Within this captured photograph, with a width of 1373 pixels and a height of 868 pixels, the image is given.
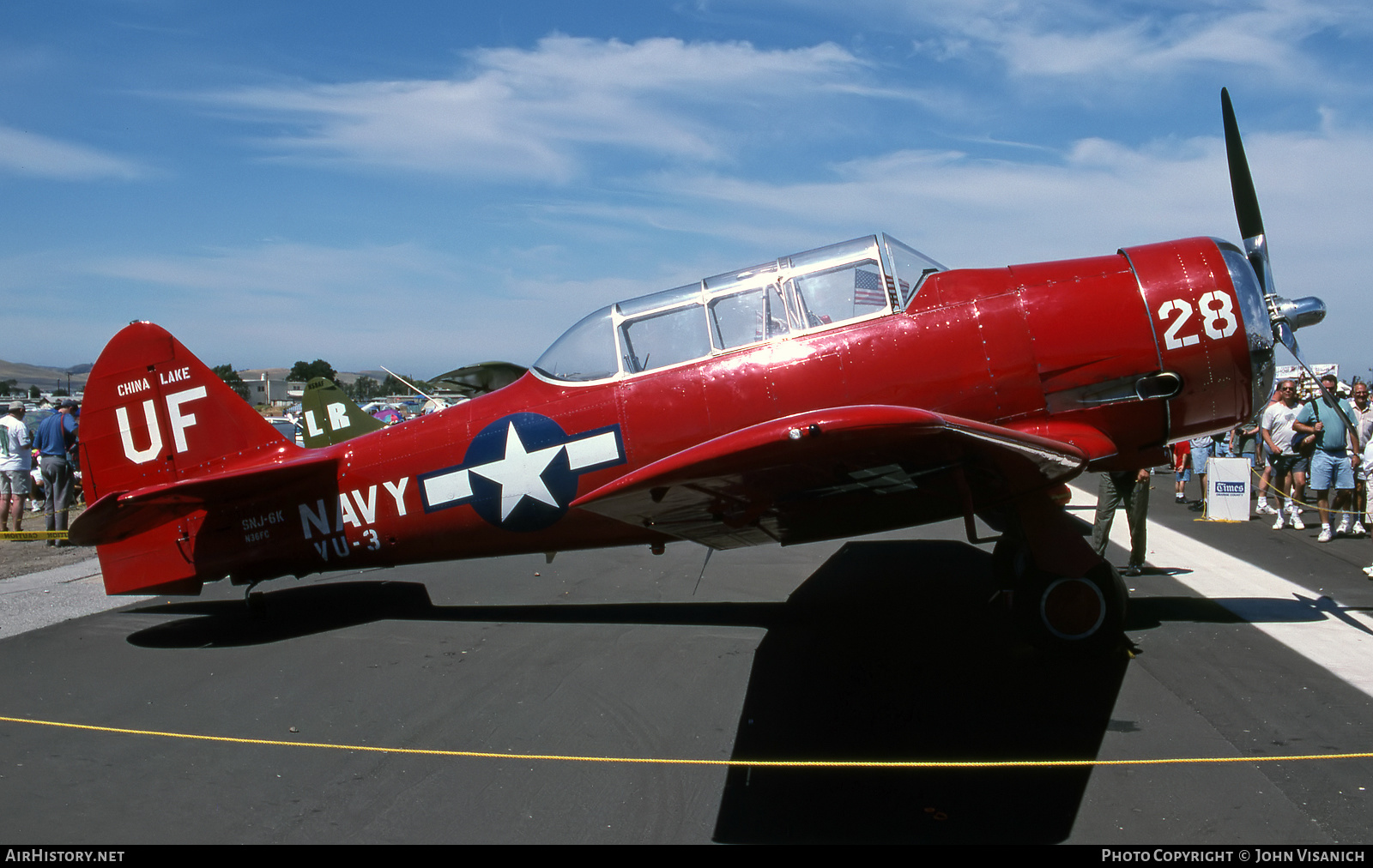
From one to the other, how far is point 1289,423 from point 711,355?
9320 millimetres

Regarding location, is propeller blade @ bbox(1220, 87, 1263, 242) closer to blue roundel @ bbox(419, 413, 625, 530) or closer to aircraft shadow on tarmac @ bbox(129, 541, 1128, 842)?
aircraft shadow on tarmac @ bbox(129, 541, 1128, 842)

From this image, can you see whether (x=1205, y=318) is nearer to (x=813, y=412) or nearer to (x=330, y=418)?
(x=813, y=412)

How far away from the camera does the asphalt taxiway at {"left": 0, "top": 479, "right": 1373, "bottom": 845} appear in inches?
135

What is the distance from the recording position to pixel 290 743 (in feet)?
14.3

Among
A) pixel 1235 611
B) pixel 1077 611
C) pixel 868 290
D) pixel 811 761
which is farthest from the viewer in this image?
pixel 1235 611

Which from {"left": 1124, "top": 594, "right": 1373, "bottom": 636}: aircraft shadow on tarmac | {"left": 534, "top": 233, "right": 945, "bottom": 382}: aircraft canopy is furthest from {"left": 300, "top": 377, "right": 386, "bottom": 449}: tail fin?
{"left": 1124, "top": 594, "right": 1373, "bottom": 636}: aircraft shadow on tarmac

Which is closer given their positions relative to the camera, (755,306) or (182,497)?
(755,306)

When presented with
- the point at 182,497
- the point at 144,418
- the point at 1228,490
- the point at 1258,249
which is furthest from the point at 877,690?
the point at 1228,490

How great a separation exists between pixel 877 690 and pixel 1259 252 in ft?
13.5

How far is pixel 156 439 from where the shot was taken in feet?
22.6

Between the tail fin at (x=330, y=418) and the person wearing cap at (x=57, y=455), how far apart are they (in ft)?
9.98

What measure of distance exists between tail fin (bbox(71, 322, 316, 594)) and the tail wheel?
5.47 meters

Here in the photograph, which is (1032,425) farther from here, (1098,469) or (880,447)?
(880,447)

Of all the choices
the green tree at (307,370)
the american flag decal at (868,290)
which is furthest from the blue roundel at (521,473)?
the green tree at (307,370)
